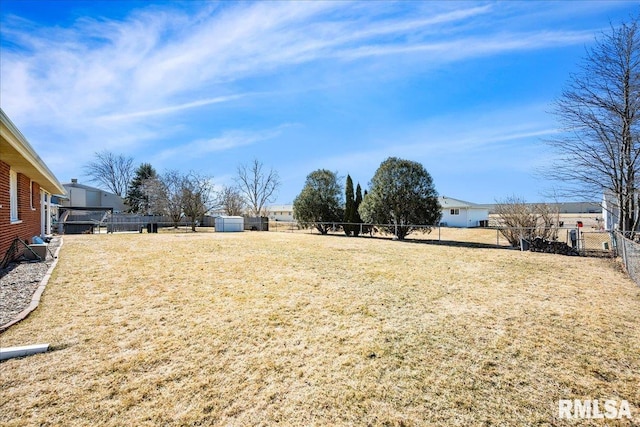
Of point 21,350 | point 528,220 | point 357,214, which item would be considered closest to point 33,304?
point 21,350

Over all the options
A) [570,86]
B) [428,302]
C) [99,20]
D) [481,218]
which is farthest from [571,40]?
[481,218]

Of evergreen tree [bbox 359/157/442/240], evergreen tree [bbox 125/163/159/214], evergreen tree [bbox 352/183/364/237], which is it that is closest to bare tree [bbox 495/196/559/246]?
evergreen tree [bbox 359/157/442/240]

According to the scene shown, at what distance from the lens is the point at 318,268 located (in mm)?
8117

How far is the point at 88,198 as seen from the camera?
36125 mm

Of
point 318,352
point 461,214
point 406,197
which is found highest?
point 406,197

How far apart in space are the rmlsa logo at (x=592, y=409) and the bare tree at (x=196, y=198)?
25431 mm

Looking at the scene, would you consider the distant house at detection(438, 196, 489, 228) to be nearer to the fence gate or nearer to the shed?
the fence gate

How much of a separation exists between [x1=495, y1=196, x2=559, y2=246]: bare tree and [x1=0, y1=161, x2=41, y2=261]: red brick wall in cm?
1709

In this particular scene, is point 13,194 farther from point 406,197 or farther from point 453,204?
point 453,204

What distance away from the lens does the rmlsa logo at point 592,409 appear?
249cm

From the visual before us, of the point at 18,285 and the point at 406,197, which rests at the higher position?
the point at 406,197

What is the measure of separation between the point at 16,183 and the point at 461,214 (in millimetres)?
35876

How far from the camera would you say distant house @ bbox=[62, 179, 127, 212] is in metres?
35.0

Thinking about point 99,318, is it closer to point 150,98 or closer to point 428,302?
point 428,302
